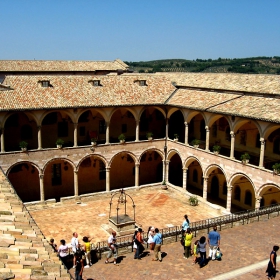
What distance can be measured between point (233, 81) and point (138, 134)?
34.8 ft

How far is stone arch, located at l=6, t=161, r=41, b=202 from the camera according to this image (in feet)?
120

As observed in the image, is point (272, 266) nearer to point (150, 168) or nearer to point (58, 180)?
point (58, 180)

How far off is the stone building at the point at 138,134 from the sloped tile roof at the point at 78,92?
9cm

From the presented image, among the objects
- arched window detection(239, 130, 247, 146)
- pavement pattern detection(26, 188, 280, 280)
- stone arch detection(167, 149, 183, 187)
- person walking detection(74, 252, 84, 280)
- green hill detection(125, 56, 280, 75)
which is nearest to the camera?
person walking detection(74, 252, 84, 280)

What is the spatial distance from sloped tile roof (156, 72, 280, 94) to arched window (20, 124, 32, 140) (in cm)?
1654

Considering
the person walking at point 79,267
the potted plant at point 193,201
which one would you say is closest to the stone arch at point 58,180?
the potted plant at point 193,201

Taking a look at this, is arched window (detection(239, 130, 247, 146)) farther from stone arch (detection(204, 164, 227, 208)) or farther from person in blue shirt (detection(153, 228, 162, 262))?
person in blue shirt (detection(153, 228, 162, 262))

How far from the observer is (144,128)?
4234cm

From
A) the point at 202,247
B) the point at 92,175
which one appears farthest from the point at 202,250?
the point at 92,175

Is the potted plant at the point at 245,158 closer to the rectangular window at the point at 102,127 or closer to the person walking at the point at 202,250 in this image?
the rectangular window at the point at 102,127

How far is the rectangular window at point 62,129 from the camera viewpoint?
38.1m

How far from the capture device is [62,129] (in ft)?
125

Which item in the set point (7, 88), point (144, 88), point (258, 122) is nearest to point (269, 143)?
point (258, 122)

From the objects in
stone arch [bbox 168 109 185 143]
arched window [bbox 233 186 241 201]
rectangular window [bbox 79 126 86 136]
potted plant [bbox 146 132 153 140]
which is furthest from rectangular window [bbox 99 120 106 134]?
arched window [bbox 233 186 241 201]
